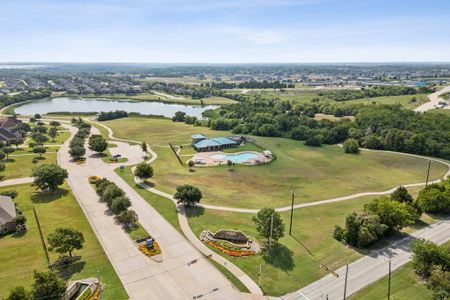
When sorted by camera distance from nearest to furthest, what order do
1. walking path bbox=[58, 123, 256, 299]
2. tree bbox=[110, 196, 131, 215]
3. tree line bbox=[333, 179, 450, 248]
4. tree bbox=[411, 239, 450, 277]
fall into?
walking path bbox=[58, 123, 256, 299], tree bbox=[411, 239, 450, 277], tree line bbox=[333, 179, 450, 248], tree bbox=[110, 196, 131, 215]

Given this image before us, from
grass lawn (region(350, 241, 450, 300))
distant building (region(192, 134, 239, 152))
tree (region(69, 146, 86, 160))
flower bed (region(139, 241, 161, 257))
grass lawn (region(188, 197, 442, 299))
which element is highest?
tree (region(69, 146, 86, 160))

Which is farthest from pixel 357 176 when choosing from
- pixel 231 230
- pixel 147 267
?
pixel 147 267

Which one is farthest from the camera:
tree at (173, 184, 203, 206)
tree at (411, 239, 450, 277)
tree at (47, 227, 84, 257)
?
tree at (173, 184, 203, 206)

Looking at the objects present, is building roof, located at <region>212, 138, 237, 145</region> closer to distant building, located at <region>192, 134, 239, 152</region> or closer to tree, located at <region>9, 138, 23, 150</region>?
distant building, located at <region>192, 134, 239, 152</region>

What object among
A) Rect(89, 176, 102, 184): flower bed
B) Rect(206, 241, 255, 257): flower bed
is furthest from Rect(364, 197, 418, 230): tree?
Rect(89, 176, 102, 184): flower bed

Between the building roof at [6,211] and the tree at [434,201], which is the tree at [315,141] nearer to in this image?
the tree at [434,201]

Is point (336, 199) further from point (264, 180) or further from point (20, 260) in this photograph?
point (20, 260)
